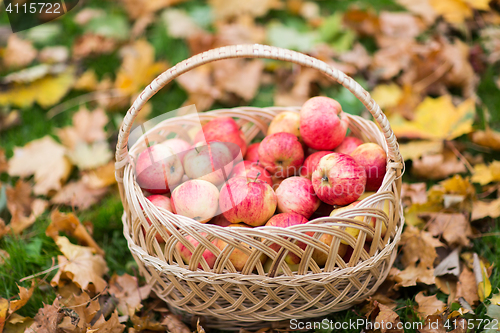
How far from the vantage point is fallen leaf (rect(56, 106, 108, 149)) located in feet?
7.53

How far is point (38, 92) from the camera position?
2.66 m

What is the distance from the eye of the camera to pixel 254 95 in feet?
8.52

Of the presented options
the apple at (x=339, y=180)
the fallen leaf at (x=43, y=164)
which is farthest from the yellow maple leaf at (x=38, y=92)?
the apple at (x=339, y=180)

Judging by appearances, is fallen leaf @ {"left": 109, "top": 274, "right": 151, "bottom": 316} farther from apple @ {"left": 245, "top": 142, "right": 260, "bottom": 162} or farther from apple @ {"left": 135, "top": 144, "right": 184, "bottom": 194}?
apple @ {"left": 245, "top": 142, "right": 260, "bottom": 162}

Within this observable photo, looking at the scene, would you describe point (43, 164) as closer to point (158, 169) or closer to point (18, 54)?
point (158, 169)

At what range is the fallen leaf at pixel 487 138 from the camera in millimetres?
1947

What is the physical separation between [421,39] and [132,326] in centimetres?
272

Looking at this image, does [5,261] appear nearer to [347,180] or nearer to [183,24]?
[347,180]

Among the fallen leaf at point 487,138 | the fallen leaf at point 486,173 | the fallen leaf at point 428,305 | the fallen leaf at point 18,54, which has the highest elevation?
the fallen leaf at point 18,54

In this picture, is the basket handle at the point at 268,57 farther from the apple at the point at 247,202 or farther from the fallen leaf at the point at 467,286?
the fallen leaf at the point at 467,286

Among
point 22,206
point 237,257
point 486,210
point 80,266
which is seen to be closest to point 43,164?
point 22,206

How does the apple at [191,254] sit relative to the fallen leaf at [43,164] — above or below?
below

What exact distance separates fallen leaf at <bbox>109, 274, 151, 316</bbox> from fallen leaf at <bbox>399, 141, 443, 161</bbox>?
139 cm

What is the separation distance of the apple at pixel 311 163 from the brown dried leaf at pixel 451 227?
0.61 meters
